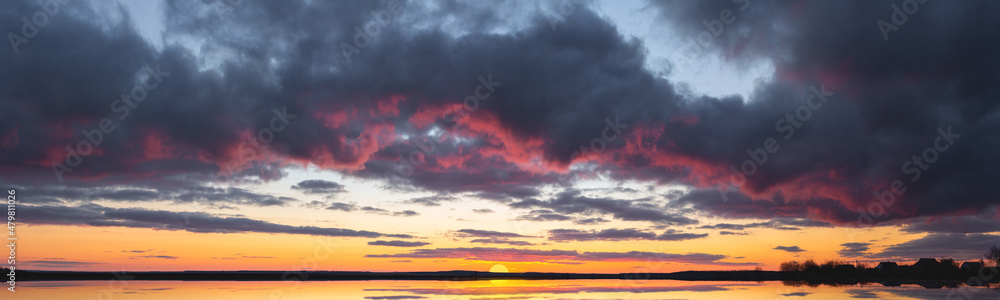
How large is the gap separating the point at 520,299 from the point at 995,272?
7152 inches

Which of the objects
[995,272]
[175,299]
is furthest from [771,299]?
[995,272]

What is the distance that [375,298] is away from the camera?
184 feet

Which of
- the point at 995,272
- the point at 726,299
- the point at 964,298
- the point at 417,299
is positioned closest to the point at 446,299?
the point at 417,299

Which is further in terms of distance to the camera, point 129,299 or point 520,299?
point 520,299

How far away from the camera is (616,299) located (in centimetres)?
5647

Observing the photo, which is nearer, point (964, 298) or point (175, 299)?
point (175, 299)

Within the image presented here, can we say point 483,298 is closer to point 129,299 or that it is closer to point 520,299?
point 520,299

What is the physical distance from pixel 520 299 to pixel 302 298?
21068 mm

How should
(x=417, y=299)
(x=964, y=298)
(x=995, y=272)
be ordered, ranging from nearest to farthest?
(x=417, y=299) → (x=964, y=298) → (x=995, y=272)

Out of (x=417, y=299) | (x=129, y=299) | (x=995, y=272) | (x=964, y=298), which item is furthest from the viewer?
(x=995, y=272)

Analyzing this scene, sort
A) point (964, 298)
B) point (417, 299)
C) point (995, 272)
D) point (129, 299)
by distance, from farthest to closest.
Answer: point (995, 272) → point (964, 298) → point (417, 299) → point (129, 299)

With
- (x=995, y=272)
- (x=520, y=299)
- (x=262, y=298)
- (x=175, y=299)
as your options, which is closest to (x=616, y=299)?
(x=520, y=299)

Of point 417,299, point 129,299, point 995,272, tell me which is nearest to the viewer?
point 129,299

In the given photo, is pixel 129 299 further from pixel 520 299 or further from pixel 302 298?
pixel 520 299
